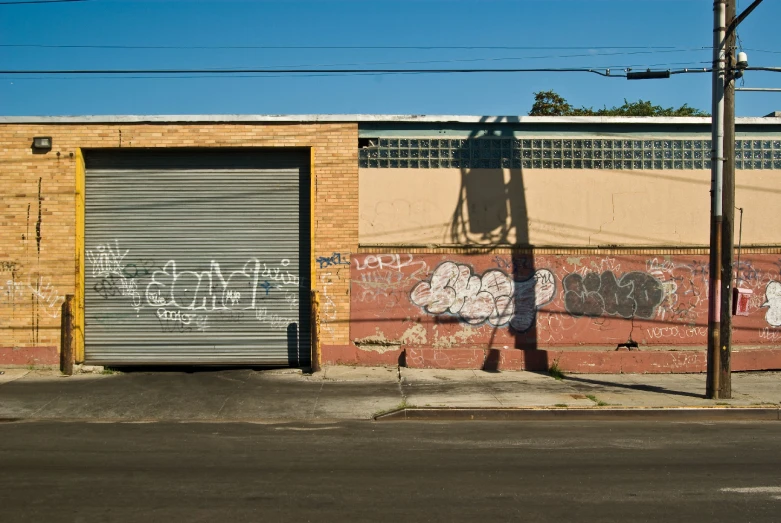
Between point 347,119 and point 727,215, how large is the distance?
7.43 meters

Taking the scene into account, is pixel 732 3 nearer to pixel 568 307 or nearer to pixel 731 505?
pixel 568 307

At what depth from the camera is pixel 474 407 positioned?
11320 millimetres

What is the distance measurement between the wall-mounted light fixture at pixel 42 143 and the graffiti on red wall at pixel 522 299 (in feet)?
21.4

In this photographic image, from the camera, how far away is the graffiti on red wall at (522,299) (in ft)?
50.0

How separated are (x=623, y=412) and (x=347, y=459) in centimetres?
500

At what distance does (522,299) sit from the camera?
1530cm

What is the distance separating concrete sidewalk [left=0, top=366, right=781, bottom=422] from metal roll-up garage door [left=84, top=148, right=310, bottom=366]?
2.49ft

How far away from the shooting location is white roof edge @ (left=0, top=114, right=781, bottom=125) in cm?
1491

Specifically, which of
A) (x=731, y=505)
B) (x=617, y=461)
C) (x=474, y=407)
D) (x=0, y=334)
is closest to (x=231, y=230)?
(x=0, y=334)

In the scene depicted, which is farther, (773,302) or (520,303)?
(773,302)

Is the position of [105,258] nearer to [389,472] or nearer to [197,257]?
[197,257]

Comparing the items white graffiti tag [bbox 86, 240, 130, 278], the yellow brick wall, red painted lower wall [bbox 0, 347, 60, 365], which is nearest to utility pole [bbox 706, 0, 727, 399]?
the yellow brick wall

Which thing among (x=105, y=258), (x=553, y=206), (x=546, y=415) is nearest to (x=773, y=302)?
(x=553, y=206)

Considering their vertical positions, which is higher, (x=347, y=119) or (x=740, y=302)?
(x=347, y=119)
